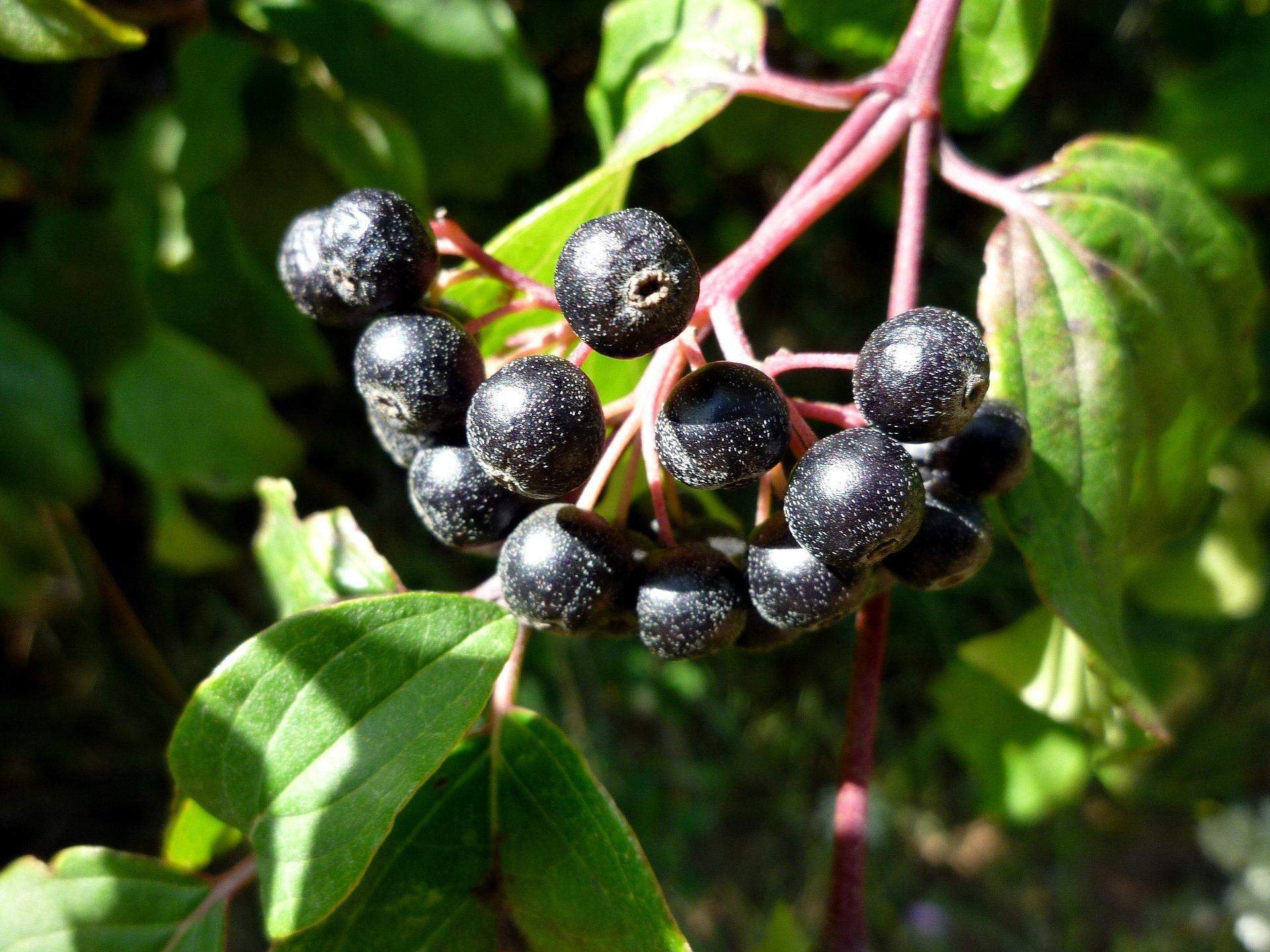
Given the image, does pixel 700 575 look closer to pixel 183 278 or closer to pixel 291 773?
pixel 291 773

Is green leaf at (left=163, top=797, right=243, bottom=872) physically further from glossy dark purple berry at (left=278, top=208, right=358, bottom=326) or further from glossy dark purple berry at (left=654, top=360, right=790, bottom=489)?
glossy dark purple berry at (left=654, top=360, right=790, bottom=489)

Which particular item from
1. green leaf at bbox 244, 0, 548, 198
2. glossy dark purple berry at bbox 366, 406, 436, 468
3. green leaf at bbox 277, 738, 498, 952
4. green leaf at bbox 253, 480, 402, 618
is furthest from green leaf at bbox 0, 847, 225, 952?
green leaf at bbox 244, 0, 548, 198

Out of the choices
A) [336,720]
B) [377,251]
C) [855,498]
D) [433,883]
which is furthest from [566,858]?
[377,251]

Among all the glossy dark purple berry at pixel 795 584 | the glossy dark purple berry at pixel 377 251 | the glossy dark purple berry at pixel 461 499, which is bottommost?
the glossy dark purple berry at pixel 795 584

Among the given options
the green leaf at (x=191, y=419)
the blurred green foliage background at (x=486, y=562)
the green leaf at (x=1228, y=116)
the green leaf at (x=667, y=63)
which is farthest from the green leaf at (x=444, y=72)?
the green leaf at (x=1228, y=116)

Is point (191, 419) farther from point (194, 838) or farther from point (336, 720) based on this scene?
point (336, 720)

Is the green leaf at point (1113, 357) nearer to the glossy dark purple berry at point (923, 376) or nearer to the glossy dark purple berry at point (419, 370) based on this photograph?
the glossy dark purple berry at point (923, 376)

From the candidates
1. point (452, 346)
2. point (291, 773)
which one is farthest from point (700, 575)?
point (291, 773)

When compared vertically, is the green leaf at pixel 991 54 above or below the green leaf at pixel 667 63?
below

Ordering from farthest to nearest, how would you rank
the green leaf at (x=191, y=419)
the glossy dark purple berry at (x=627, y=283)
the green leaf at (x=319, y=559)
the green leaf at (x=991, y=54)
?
the green leaf at (x=191, y=419)
the green leaf at (x=991, y=54)
the green leaf at (x=319, y=559)
the glossy dark purple berry at (x=627, y=283)
